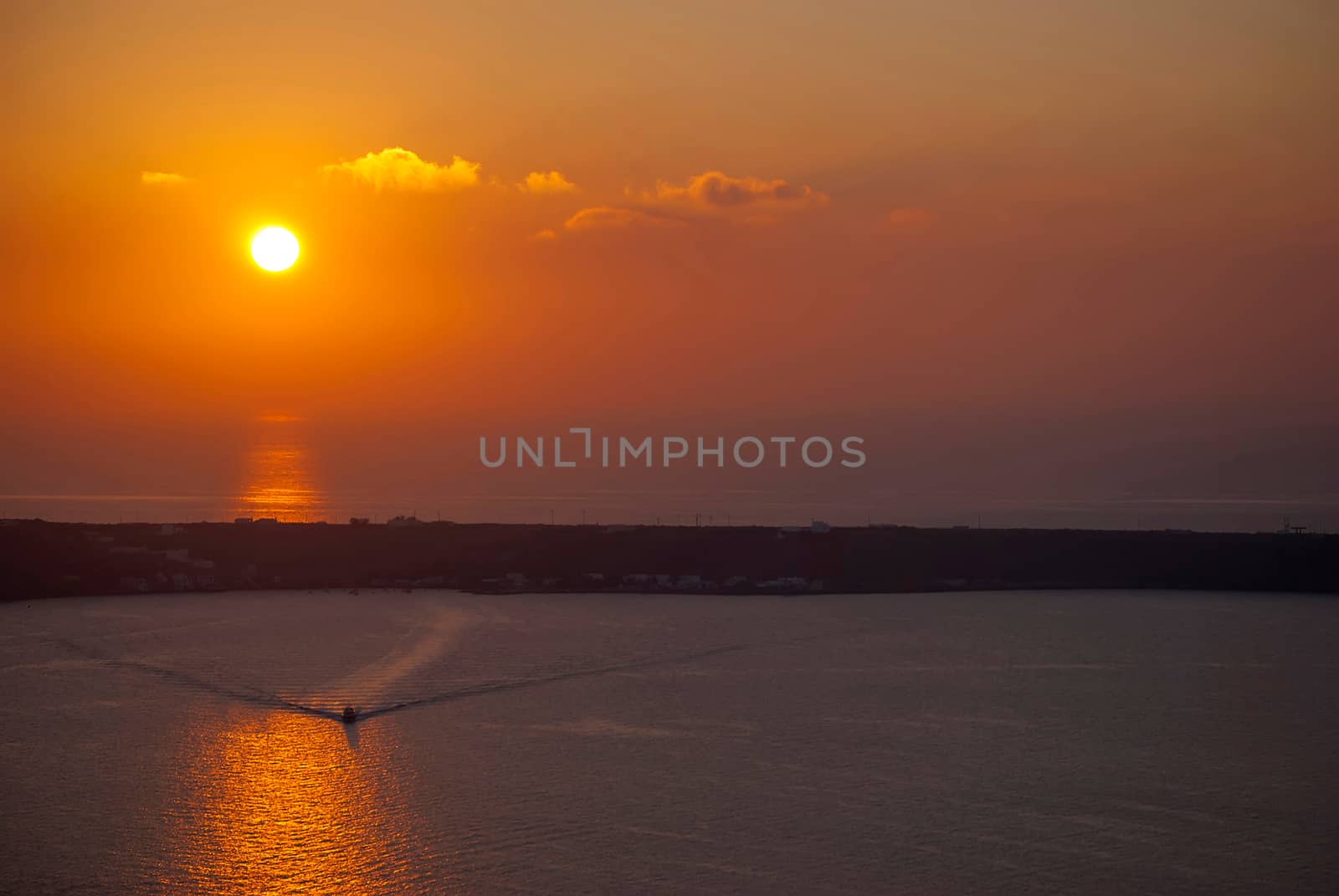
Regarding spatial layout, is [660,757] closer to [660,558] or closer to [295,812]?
[295,812]

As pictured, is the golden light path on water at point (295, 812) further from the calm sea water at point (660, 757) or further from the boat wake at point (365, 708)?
the boat wake at point (365, 708)

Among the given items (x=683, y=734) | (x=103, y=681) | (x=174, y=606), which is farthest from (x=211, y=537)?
(x=683, y=734)

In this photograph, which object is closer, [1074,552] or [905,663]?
[905,663]

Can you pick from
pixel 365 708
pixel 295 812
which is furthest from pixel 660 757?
pixel 365 708

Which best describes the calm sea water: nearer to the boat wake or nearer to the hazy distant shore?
the boat wake

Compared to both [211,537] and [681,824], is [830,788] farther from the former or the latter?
[211,537]

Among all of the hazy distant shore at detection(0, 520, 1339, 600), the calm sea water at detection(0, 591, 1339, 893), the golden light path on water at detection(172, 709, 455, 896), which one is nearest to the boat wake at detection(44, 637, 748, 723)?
the calm sea water at detection(0, 591, 1339, 893)
